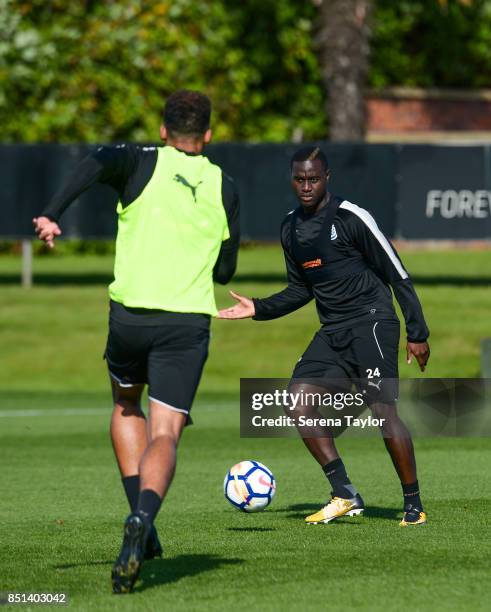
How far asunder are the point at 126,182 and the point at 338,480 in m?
2.96

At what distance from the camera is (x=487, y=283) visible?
2575cm

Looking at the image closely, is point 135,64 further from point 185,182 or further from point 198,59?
point 185,182

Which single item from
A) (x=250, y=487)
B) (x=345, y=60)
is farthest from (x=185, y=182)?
(x=345, y=60)

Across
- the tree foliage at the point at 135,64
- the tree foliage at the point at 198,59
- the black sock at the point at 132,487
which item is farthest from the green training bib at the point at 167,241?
the tree foliage at the point at 135,64

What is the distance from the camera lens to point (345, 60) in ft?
96.8

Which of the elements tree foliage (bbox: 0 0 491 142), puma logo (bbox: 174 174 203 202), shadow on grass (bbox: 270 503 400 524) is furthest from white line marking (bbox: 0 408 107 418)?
tree foliage (bbox: 0 0 491 142)

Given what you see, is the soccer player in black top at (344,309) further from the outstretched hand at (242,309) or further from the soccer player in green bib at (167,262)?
the soccer player in green bib at (167,262)

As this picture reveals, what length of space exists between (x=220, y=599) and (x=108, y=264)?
2404 cm

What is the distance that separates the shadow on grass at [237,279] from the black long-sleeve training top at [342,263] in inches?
655

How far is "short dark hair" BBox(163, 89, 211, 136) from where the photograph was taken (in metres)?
6.75

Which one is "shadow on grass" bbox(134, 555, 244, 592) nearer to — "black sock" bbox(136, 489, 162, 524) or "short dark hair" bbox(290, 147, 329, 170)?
"black sock" bbox(136, 489, 162, 524)

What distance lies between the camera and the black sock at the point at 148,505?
6.36 meters

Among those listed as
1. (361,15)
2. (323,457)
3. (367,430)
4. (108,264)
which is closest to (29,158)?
(108,264)

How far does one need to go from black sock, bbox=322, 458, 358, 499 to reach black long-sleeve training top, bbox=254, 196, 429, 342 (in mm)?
834
